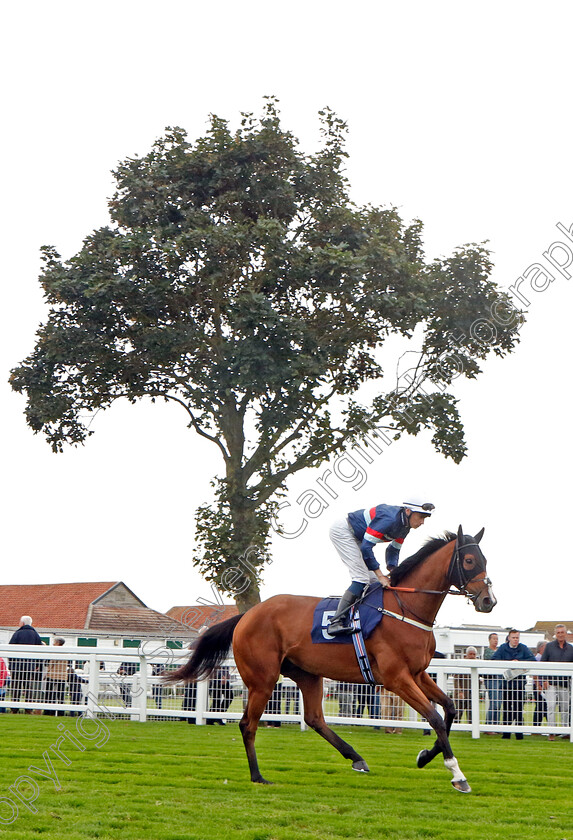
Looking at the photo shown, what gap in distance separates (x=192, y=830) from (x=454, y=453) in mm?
17653

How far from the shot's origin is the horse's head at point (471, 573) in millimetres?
7555

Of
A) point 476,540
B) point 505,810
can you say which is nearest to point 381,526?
point 476,540

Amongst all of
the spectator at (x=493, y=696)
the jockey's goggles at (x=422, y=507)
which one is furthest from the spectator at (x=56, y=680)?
the jockey's goggles at (x=422, y=507)

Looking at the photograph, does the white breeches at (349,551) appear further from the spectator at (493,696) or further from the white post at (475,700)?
the spectator at (493,696)

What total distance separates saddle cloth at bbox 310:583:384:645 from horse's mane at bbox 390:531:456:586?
0.16m

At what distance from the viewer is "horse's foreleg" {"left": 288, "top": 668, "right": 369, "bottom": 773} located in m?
8.12

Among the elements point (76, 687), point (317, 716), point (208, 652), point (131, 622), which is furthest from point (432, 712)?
point (131, 622)

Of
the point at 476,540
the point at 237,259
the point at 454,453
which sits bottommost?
the point at 476,540

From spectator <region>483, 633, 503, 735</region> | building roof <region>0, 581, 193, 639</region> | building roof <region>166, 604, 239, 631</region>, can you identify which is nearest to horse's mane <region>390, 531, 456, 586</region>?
spectator <region>483, 633, 503, 735</region>

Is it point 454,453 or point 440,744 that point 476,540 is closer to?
point 440,744

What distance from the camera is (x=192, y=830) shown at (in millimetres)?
5586

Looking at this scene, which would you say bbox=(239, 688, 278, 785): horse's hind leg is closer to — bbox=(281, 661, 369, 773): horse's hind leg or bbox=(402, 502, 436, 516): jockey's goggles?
bbox=(281, 661, 369, 773): horse's hind leg

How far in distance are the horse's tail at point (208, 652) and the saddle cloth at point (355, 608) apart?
1198 millimetres

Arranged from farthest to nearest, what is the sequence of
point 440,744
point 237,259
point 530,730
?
point 237,259 → point 530,730 → point 440,744
